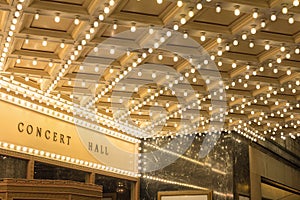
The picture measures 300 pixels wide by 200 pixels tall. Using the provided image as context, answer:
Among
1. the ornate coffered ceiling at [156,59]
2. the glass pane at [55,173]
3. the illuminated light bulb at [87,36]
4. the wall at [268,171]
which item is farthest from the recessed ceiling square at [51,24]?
the wall at [268,171]

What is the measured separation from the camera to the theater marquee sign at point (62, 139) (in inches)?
357

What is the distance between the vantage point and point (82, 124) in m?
10.8

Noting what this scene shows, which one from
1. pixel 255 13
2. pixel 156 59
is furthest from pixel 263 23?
pixel 156 59

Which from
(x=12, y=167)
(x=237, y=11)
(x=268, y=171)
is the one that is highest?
(x=237, y=11)

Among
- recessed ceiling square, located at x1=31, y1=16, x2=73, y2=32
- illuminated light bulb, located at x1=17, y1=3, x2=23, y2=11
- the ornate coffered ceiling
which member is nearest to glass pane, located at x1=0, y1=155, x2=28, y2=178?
the ornate coffered ceiling

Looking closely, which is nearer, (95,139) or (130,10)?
(130,10)

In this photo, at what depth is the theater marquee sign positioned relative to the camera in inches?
357

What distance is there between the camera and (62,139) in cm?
1020

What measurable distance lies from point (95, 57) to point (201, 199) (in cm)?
489

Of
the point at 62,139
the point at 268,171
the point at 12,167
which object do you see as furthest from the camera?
the point at 268,171

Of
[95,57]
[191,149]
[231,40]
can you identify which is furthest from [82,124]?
[231,40]

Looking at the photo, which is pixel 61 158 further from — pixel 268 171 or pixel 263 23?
pixel 268 171

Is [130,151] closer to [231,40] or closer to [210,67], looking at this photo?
[210,67]

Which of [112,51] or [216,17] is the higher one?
[216,17]
